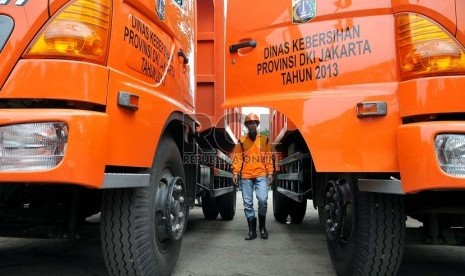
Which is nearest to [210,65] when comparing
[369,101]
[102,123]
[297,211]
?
[369,101]

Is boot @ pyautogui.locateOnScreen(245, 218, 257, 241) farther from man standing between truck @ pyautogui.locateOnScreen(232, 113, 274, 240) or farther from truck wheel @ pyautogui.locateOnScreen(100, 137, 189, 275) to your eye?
truck wheel @ pyautogui.locateOnScreen(100, 137, 189, 275)

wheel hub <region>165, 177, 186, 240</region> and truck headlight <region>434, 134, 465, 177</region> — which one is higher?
truck headlight <region>434, 134, 465, 177</region>

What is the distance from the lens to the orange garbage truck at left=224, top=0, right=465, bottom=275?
6.99ft

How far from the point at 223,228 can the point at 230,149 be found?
121 cm

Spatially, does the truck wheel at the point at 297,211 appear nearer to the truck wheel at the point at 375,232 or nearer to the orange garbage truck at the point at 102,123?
the orange garbage truck at the point at 102,123

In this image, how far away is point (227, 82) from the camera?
3100 millimetres

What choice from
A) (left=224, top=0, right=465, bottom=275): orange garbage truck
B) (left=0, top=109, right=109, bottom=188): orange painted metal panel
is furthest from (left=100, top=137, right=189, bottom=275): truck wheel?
(left=224, top=0, right=465, bottom=275): orange garbage truck

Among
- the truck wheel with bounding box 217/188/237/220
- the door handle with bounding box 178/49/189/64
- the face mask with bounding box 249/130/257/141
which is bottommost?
the truck wheel with bounding box 217/188/237/220

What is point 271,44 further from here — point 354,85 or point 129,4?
point 129,4

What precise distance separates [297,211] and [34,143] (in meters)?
5.25

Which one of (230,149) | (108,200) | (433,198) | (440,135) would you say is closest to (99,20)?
(108,200)

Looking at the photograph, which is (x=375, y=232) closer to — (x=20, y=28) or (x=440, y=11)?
(x=440, y=11)

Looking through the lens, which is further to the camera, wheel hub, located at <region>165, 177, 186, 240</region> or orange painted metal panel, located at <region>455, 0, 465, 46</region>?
wheel hub, located at <region>165, 177, 186, 240</region>

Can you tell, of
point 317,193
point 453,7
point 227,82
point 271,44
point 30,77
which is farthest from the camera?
point 317,193
